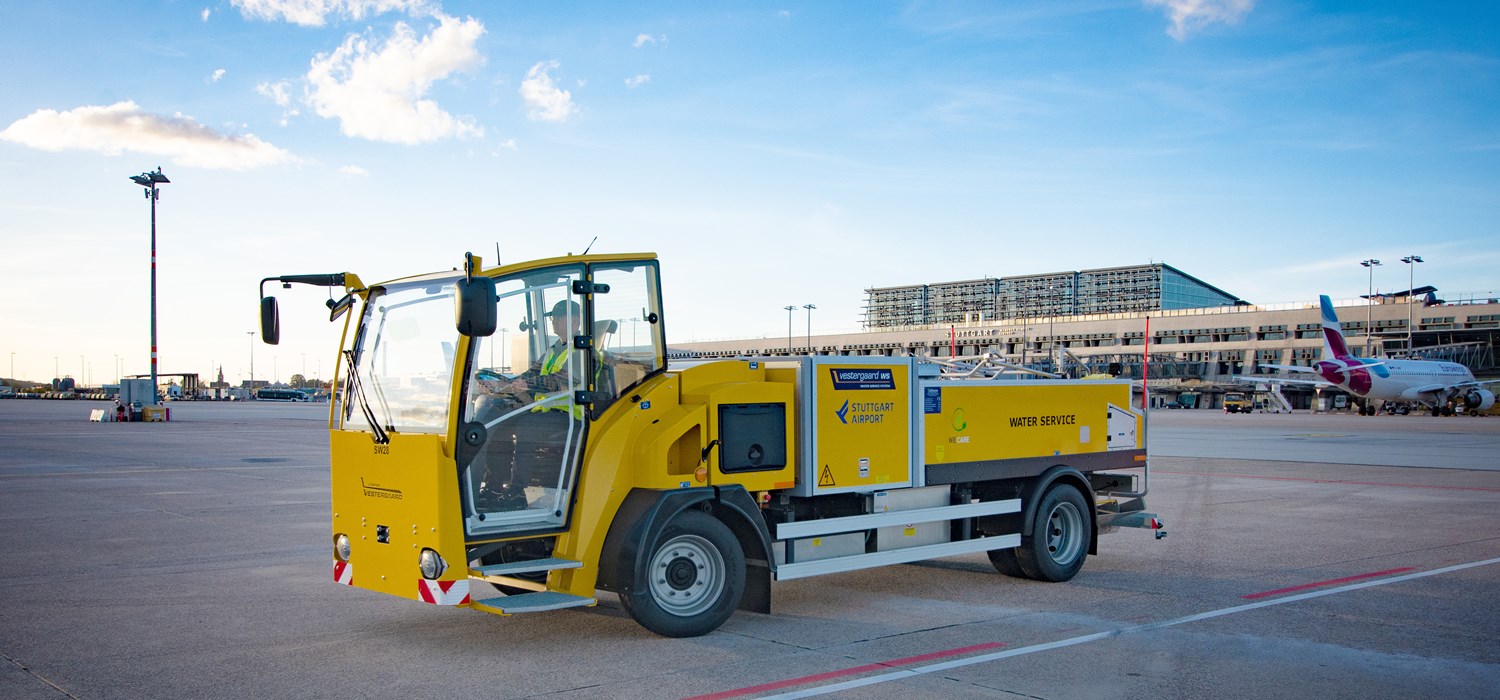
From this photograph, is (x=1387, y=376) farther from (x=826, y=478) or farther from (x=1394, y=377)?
(x=826, y=478)

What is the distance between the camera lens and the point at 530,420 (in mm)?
7184

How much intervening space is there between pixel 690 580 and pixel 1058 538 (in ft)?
14.3

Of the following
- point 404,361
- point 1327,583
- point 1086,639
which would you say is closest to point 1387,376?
point 1327,583

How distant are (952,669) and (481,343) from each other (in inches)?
143

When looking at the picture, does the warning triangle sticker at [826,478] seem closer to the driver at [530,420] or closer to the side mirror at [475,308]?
the driver at [530,420]

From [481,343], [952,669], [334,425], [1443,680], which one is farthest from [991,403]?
[334,425]

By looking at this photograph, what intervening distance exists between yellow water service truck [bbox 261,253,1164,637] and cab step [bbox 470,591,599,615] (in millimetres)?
23

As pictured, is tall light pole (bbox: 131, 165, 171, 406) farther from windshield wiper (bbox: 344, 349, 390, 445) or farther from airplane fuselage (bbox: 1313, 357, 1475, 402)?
airplane fuselage (bbox: 1313, 357, 1475, 402)

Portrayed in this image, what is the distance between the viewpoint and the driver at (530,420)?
7.05 metres

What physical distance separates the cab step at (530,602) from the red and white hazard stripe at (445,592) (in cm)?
9

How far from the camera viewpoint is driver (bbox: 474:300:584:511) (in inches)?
278

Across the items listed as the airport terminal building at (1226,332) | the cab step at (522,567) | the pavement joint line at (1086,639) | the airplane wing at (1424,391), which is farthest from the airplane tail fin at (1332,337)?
the cab step at (522,567)

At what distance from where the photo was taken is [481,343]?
23.0ft

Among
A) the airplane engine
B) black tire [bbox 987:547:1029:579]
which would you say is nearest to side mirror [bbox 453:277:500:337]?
black tire [bbox 987:547:1029:579]
